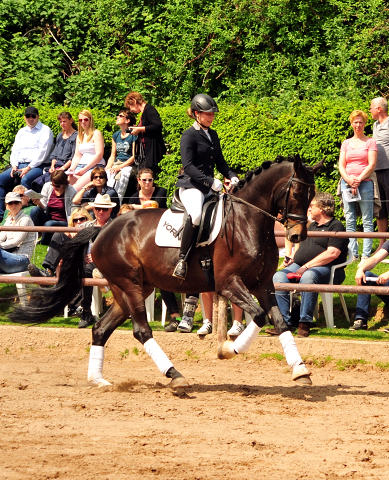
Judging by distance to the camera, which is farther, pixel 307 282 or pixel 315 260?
pixel 315 260

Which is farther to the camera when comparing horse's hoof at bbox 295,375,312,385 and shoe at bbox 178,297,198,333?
shoe at bbox 178,297,198,333

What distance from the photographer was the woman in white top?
1288 centimetres

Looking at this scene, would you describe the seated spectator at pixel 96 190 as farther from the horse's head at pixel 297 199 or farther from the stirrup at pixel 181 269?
the horse's head at pixel 297 199

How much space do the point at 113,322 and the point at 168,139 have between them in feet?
19.3

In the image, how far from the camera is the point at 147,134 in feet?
41.0

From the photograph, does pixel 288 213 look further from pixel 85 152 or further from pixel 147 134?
pixel 85 152

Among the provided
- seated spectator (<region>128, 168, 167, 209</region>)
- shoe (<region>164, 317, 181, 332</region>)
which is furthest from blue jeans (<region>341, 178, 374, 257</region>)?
shoe (<region>164, 317, 181, 332</region>)

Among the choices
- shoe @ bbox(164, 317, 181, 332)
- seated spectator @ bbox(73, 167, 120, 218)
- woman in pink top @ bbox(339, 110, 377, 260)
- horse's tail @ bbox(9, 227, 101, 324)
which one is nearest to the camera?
horse's tail @ bbox(9, 227, 101, 324)

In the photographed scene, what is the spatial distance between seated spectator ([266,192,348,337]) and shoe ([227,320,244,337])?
18.3 inches

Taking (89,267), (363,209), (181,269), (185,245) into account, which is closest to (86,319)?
(89,267)

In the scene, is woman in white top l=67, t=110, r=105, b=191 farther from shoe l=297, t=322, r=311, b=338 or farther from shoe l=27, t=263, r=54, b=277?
shoe l=297, t=322, r=311, b=338

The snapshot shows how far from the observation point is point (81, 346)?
32.8ft

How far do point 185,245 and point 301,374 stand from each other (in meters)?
1.72

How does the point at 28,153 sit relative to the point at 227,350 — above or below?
above
